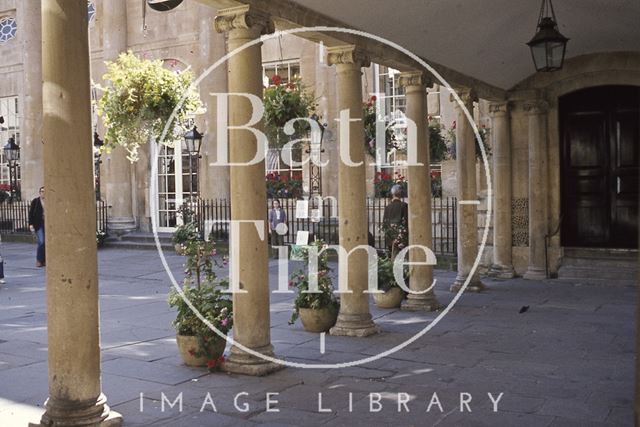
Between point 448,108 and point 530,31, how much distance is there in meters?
4.76

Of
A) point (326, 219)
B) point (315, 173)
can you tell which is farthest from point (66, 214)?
point (315, 173)

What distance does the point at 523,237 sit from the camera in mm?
12180

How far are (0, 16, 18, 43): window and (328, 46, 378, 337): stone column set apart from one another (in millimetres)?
17039

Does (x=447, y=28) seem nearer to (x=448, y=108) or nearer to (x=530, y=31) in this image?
(x=530, y=31)

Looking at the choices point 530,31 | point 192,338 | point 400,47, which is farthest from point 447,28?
point 192,338

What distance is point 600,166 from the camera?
12070 mm

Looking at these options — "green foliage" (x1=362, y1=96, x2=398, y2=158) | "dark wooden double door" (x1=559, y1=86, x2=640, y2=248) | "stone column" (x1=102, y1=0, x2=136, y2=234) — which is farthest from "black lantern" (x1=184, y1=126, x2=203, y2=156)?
"dark wooden double door" (x1=559, y1=86, x2=640, y2=248)

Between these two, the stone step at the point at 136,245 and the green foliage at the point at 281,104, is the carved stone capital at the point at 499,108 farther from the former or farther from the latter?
the stone step at the point at 136,245

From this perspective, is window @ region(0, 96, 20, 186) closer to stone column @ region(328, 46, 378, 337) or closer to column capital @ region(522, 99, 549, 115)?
column capital @ region(522, 99, 549, 115)

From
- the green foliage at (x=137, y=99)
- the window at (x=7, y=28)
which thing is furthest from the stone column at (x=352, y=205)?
the window at (x=7, y=28)

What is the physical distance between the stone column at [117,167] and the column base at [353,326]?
12.1 meters

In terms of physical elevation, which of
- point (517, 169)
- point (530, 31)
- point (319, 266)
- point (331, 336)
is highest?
point (530, 31)

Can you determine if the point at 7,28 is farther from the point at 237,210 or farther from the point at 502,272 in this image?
the point at 237,210

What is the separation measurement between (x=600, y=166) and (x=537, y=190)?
46.7 inches
